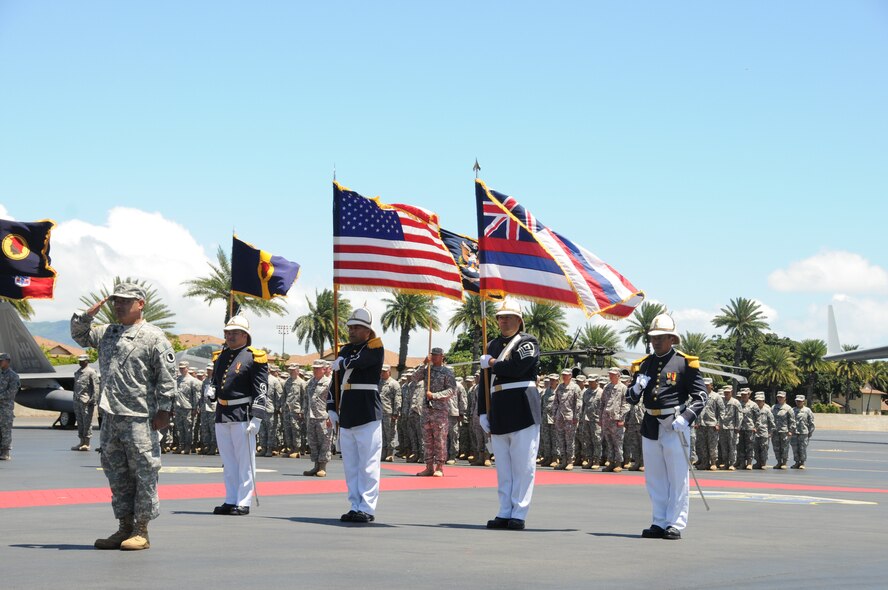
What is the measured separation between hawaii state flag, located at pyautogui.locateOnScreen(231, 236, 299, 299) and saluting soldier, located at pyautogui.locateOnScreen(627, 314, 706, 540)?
38.4ft

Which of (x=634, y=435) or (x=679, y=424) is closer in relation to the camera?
(x=679, y=424)

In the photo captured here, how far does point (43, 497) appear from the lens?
12953 millimetres

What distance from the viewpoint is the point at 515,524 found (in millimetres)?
10055

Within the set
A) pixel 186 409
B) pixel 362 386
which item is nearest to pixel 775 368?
pixel 186 409

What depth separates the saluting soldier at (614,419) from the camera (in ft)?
72.9

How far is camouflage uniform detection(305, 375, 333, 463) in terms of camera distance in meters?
19.0

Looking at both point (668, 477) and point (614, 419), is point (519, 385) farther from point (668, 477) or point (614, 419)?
point (614, 419)

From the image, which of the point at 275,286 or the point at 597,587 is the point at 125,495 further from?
the point at 275,286

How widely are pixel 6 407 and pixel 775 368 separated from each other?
80921 millimetres

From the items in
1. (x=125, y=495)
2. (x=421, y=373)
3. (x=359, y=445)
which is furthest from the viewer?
(x=421, y=373)

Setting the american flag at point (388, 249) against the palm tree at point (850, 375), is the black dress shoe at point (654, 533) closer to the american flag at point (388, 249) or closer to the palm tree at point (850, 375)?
the american flag at point (388, 249)

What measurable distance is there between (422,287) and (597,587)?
9.81 metres

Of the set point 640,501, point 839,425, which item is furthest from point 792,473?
point 839,425

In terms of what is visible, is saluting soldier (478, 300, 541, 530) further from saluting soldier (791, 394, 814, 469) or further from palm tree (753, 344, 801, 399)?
palm tree (753, 344, 801, 399)
